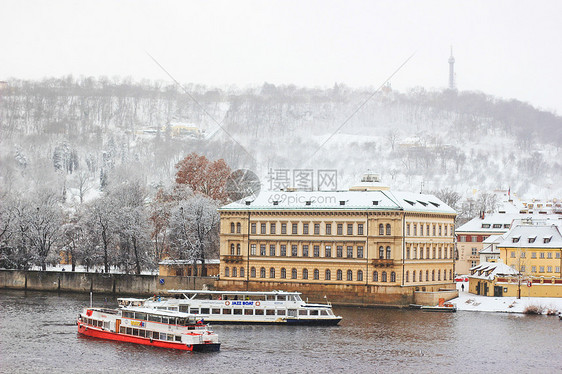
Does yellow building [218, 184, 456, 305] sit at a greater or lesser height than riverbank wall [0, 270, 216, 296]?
greater

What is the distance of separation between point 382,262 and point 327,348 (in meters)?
31.8

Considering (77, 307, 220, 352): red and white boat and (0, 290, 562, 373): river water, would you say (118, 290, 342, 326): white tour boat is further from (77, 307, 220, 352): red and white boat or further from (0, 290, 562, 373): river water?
(77, 307, 220, 352): red and white boat

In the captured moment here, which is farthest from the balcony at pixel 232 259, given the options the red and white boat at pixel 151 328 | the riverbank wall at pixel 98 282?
the red and white boat at pixel 151 328

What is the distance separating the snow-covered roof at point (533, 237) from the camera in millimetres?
119188

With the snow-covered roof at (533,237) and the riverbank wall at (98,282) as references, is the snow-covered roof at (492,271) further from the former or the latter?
the riverbank wall at (98,282)

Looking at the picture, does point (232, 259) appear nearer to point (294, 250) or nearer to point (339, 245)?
point (294, 250)

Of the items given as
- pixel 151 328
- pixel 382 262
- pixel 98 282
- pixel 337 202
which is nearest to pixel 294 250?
pixel 337 202

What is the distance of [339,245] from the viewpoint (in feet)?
367

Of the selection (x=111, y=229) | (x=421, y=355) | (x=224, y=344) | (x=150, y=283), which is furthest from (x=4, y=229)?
(x=421, y=355)

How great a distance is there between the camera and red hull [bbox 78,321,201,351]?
78.7m

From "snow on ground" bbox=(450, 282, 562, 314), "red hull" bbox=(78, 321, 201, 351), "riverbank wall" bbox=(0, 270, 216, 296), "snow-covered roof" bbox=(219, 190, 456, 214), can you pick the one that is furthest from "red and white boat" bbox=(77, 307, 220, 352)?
"snow on ground" bbox=(450, 282, 562, 314)

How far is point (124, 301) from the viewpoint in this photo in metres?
89.6

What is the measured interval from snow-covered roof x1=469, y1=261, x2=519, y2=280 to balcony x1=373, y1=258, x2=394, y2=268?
11878mm

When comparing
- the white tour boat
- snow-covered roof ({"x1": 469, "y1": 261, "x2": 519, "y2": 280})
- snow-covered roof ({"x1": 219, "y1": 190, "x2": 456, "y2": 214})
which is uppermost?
snow-covered roof ({"x1": 219, "y1": 190, "x2": 456, "y2": 214})
